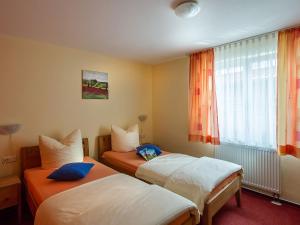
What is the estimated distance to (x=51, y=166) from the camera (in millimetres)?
2457

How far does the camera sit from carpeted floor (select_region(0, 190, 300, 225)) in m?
2.16

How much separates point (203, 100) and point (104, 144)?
2012mm

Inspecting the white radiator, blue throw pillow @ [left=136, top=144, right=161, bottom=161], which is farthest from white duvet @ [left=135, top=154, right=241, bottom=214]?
the white radiator

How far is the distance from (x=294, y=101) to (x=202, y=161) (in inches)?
55.6

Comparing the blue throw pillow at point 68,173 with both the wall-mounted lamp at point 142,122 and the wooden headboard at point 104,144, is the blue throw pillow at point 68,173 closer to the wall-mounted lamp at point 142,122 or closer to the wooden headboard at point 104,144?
the wooden headboard at point 104,144

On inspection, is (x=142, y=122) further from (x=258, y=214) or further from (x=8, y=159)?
(x=258, y=214)

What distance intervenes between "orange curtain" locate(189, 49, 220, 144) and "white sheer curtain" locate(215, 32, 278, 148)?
0.33 feet

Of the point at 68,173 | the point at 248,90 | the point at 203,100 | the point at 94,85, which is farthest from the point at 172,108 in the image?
the point at 68,173

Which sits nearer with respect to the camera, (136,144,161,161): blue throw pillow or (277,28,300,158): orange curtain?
(277,28,300,158): orange curtain

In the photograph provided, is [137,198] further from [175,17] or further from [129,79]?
[129,79]

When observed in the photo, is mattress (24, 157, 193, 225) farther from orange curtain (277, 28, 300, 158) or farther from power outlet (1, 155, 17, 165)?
orange curtain (277, 28, 300, 158)

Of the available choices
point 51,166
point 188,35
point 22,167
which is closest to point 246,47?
point 188,35

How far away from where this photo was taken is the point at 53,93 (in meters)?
2.83

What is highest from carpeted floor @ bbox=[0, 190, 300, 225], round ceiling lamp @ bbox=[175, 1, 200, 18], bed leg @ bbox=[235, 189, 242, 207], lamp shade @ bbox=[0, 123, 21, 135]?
round ceiling lamp @ bbox=[175, 1, 200, 18]
